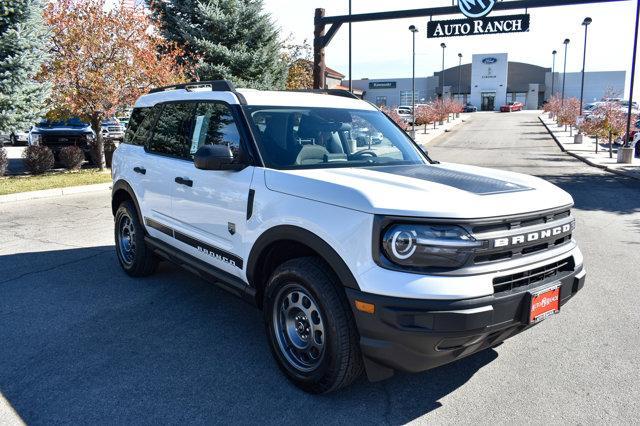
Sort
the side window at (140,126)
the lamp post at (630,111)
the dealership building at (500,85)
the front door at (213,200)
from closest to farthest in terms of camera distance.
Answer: the front door at (213,200) → the side window at (140,126) → the lamp post at (630,111) → the dealership building at (500,85)

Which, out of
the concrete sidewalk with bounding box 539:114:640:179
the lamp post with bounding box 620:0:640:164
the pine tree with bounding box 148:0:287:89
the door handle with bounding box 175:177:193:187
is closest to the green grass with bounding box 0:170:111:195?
the pine tree with bounding box 148:0:287:89

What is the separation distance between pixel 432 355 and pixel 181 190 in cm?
267

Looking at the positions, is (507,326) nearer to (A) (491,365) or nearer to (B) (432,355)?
(B) (432,355)

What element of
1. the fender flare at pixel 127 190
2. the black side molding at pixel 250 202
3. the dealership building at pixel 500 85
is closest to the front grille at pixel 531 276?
the black side molding at pixel 250 202

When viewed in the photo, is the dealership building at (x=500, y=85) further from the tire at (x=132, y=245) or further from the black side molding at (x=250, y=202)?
the black side molding at (x=250, y=202)

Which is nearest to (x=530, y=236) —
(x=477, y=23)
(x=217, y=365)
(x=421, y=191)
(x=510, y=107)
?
(x=421, y=191)

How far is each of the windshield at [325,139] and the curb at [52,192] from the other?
366 inches

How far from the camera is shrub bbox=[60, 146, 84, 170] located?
15922mm

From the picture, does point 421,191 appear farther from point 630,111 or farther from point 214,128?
point 630,111

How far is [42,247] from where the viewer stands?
7.12 m

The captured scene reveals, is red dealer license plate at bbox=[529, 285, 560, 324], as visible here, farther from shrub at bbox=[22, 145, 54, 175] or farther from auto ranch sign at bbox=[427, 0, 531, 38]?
shrub at bbox=[22, 145, 54, 175]

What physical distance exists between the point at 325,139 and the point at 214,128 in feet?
3.09

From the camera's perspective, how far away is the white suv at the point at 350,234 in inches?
109

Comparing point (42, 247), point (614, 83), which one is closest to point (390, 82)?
point (614, 83)
